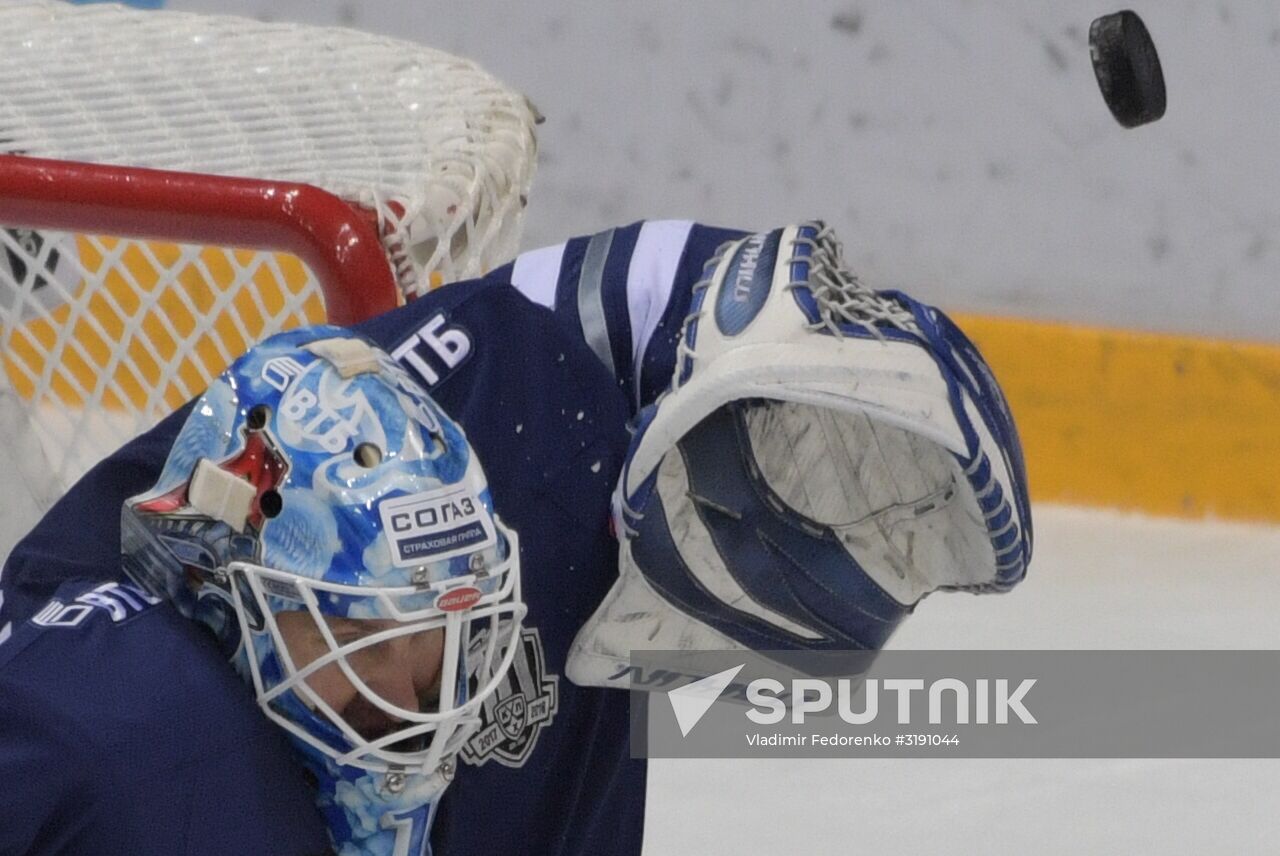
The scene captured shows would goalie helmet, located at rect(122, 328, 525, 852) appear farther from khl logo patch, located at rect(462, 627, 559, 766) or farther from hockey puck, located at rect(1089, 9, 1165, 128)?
hockey puck, located at rect(1089, 9, 1165, 128)

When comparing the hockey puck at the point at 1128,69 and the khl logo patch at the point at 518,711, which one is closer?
the khl logo patch at the point at 518,711

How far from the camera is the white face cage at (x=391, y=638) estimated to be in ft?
3.16

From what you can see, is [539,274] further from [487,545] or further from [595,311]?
[487,545]

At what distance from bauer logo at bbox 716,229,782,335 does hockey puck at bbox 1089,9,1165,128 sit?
1.70 feet

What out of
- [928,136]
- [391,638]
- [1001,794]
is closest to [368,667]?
[391,638]

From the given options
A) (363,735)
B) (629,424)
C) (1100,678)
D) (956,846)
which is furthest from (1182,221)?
(363,735)

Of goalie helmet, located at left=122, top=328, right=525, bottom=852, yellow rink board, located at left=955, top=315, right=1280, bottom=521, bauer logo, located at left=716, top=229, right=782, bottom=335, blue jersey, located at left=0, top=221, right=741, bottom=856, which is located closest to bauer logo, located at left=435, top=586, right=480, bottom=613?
goalie helmet, located at left=122, top=328, right=525, bottom=852

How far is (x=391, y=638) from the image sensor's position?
98 centimetres

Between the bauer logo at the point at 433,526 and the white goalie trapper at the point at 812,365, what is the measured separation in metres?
0.15

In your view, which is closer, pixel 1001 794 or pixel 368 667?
pixel 368 667

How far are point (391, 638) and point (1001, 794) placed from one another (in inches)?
41.5

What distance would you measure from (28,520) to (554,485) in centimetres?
61

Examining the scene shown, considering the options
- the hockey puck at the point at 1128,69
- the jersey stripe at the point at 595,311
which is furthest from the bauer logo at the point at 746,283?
the hockey puck at the point at 1128,69

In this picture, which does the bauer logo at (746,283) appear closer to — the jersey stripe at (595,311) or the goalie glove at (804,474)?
the goalie glove at (804,474)
